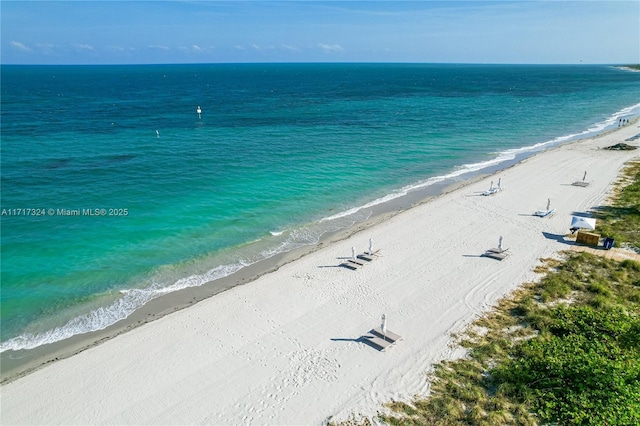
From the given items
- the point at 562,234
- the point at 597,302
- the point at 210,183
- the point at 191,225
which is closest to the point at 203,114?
the point at 210,183

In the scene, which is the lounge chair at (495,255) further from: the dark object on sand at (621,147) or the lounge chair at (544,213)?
the dark object on sand at (621,147)

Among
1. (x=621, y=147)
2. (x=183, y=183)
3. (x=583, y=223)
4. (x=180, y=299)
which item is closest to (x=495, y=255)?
(x=583, y=223)

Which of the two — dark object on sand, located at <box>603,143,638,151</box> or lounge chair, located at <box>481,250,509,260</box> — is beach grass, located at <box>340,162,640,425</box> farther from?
dark object on sand, located at <box>603,143,638,151</box>

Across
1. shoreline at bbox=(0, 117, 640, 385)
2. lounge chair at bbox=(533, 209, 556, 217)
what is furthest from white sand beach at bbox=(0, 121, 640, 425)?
lounge chair at bbox=(533, 209, 556, 217)

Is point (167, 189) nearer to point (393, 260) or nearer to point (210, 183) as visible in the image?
point (210, 183)

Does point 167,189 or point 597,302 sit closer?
point 597,302

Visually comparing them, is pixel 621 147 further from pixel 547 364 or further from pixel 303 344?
pixel 303 344
